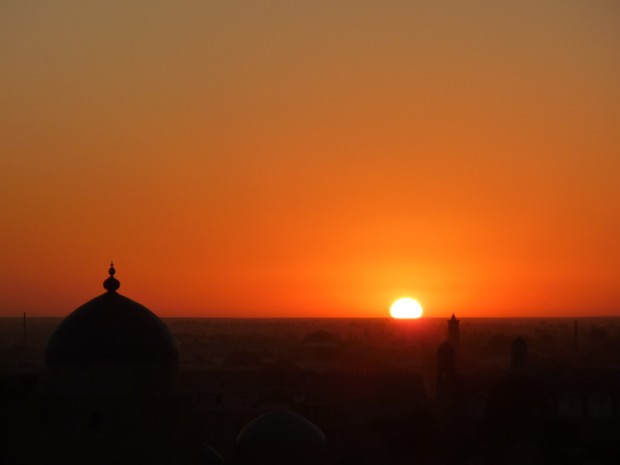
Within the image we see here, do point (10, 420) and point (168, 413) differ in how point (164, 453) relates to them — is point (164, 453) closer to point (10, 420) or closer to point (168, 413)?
point (168, 413)

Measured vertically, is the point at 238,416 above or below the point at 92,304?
below

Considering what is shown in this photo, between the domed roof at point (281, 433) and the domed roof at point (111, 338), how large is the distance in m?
1.90

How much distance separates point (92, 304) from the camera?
64.6 feet

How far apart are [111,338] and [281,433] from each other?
3.20 m

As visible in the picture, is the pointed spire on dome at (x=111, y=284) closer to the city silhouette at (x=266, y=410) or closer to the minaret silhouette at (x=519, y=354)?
the city silhouette at (x=266, y=410)

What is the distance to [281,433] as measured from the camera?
20672 mm

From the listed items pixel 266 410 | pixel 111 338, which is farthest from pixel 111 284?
pixel 266 410

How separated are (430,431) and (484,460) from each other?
10.9 ft

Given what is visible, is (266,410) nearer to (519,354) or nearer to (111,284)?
(111,284)

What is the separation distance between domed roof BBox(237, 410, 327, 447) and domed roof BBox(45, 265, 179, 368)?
6.22ft

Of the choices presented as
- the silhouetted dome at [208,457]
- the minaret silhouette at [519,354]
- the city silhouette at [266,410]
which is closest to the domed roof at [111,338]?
the city silhouette at [266,410]

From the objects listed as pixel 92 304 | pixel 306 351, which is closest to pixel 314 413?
pixel 92 304

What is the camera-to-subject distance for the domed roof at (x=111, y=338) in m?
19.1

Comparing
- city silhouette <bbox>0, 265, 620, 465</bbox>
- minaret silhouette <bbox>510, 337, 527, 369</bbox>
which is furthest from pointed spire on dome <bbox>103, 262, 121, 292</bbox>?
minaret silhouette <bbox>510, 337, 527, 369</bbox>
